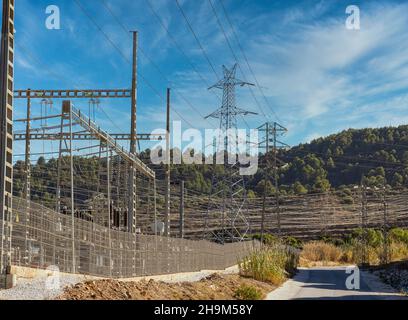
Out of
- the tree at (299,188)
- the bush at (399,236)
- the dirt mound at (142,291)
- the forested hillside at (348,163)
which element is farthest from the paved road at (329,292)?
the forested hillside at (348,163)

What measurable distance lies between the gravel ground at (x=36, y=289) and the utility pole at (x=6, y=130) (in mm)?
632

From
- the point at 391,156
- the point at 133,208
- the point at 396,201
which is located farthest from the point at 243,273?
the point at 391,156

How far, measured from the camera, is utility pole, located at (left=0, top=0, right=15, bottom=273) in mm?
13945

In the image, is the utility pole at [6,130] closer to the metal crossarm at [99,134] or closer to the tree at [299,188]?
the metal crossarm at [99,134]

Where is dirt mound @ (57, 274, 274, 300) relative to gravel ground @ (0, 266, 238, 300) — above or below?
below

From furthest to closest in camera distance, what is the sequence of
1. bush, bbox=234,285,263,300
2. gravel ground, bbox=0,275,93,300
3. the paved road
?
the paved road
bush, bbox=234,285,263,300
gravel ground, bbox=0,275,93,300

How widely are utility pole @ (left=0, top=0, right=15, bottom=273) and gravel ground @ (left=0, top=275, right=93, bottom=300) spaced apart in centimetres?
63

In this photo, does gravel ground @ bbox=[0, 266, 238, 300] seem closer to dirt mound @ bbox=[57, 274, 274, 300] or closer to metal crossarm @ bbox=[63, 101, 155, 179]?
dirt mound @ bbox=[57, 274, 274, 300]

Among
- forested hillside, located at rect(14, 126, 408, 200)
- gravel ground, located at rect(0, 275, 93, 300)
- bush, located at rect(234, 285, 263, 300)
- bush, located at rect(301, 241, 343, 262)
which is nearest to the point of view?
gravel ground, located at rect(0, 275, 93, 300)

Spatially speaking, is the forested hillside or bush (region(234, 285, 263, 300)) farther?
the forested hillside

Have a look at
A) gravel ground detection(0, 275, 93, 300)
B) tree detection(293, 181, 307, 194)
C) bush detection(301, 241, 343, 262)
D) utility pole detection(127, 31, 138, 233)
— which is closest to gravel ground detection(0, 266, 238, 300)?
gravel ground detection(0, 275, 93, 300)

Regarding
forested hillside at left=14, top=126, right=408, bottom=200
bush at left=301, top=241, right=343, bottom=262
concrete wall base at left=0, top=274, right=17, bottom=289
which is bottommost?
bush at left=301, top=241, right=343, bottom=262

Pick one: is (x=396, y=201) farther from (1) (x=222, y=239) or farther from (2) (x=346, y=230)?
(1) (x=222, y=239)

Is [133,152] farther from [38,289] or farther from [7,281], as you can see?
[38,289]
